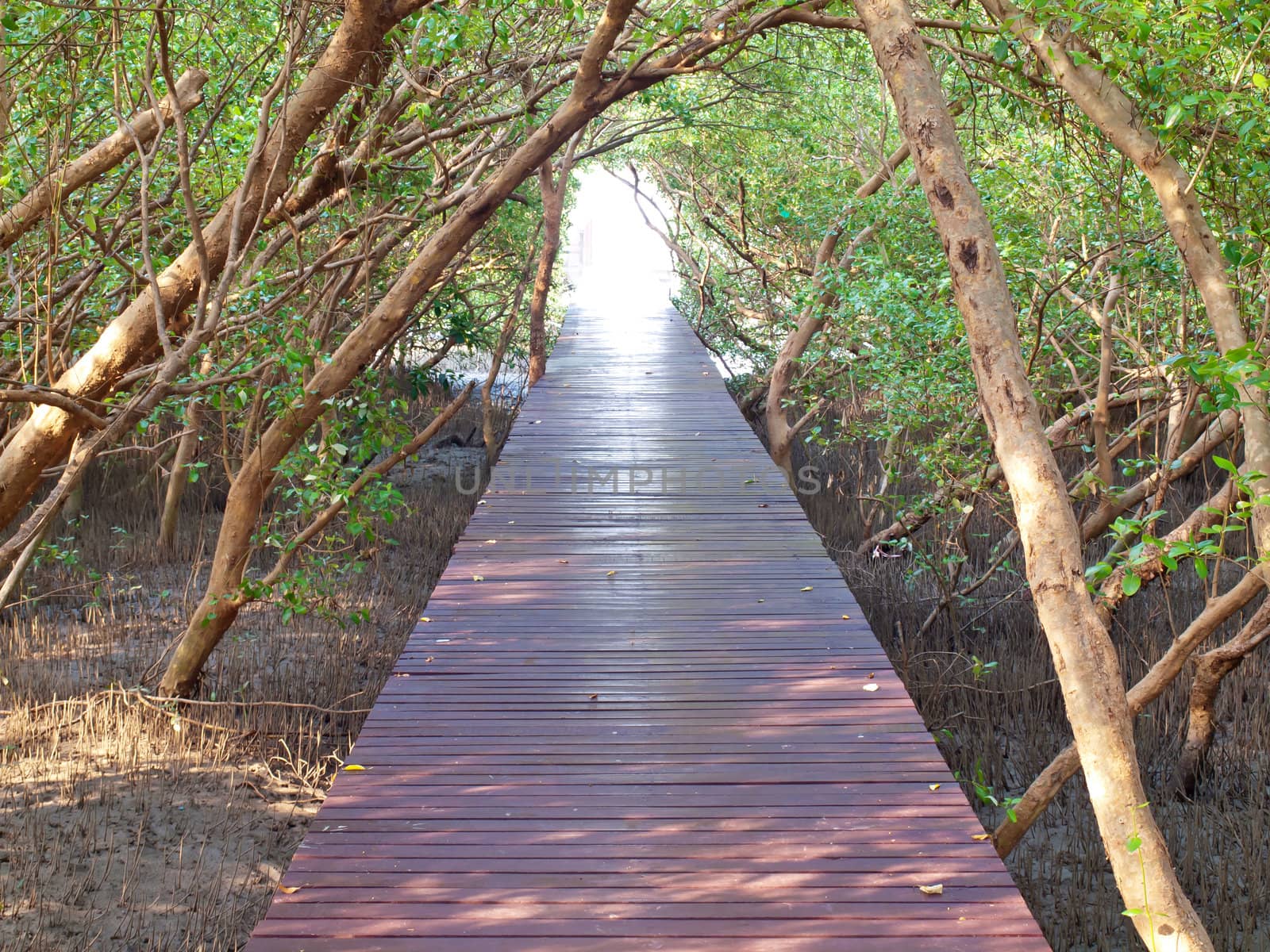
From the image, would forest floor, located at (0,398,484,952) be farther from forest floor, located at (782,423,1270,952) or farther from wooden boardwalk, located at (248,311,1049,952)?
forest floor, located at (782,423,1270,952)

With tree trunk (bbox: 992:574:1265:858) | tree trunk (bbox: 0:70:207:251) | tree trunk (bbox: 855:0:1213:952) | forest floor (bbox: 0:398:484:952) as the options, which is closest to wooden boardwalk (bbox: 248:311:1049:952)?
tree trunk (bbox: 855:0:1213:952)

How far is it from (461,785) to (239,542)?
84.2 inches

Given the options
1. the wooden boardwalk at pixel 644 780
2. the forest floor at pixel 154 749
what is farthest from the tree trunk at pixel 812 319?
the wooden boardwalk at pixel 644 780

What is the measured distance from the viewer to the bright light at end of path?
14180 millimetres

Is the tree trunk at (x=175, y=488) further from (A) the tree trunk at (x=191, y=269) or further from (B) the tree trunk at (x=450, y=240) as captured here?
(A) the tree trunk at (x=191, y=269)

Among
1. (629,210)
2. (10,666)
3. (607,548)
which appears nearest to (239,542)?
(607,548)

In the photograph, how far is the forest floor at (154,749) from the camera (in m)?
3.60

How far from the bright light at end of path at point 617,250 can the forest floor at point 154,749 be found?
6.43 meters

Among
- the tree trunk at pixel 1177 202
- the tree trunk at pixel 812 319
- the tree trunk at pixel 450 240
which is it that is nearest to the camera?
the tree trunk at pixel 1177 202

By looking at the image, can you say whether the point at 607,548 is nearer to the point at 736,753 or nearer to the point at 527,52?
the point at 736,753

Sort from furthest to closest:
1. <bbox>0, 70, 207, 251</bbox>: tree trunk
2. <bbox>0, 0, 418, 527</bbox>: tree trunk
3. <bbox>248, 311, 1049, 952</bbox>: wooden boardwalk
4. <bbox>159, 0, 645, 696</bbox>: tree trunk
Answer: <bbox>159, 0, 645, 696</bbox>: tree trunk
<bbox>0, 70, 207, 251</bbox>: tree trunk
<bbox>0, 0, 418, 527</bbox>: tree trunk
<bbox>248, 311, 1049, 952</bbox>: wooden boardwalk

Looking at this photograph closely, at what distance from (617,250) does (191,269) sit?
80.7 ft

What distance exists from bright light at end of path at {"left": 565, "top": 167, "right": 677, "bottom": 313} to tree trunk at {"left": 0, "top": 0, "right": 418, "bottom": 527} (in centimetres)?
810

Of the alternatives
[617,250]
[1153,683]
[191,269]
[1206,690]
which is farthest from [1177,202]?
[617,250]
